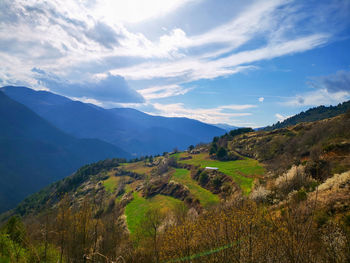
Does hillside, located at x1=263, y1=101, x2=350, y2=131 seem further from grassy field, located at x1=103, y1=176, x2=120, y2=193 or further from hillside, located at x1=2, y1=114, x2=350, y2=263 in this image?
grassy field, located at x1=103, y1=176, x2=120, y2=193

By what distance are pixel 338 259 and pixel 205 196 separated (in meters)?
30.6

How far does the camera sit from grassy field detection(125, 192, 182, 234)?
35.1 metres

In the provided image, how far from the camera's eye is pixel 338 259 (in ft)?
15.2

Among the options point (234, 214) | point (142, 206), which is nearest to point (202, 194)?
point (142, 206)

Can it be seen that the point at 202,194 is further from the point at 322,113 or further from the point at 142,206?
the point at 322,113

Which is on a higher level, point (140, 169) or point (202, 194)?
point (202, 194)

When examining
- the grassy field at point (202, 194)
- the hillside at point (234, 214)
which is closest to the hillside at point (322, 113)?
Answer: the hillside at point (234, 214)

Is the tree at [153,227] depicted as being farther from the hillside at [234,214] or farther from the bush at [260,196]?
the bush at [260,196]

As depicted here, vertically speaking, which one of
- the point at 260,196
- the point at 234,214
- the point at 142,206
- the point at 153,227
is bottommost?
the point at 142,206

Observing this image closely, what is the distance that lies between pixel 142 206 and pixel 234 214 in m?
40.1

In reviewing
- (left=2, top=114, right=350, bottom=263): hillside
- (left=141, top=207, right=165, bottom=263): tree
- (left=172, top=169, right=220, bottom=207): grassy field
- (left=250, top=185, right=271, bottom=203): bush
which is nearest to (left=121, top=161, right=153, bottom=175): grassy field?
(left=2, top=114, right=350, bottom=263): hillside

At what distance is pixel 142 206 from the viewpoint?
42.4 metres

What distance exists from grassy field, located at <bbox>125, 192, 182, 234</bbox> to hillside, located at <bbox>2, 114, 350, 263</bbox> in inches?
11.2

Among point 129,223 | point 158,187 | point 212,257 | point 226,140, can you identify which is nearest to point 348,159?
point 212,257
